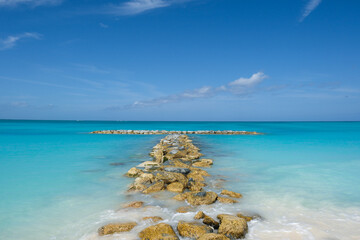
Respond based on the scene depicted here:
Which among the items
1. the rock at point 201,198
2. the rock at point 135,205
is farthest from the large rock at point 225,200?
the rock at point 135,205

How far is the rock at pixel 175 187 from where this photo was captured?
697cm

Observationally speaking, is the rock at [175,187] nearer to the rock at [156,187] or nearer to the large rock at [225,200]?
the rock at [156,187]

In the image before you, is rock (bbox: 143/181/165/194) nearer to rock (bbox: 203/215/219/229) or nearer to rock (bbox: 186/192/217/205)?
rock (bbox: 186/192/217/205)

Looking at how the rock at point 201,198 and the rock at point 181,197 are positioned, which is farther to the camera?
the rock at point 181,197

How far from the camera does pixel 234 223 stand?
4375 millimetres

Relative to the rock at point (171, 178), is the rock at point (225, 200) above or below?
below

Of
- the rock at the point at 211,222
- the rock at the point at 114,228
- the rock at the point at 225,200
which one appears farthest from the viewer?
the rock at the point at 225,200

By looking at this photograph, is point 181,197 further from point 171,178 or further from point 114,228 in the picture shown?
point 114,228

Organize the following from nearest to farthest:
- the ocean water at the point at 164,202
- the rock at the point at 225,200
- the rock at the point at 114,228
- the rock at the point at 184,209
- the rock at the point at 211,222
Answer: the rock at the point at 114,228 → the rock at the point at 211,222 → the ocean water at the point at 164,202 → the rock at the point at 184,209 → the rock at the point at 225,200

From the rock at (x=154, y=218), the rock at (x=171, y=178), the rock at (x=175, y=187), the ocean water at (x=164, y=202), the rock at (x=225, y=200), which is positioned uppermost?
the rock at (x=171, y=178)

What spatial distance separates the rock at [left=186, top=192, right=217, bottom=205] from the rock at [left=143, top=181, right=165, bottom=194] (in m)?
1.21

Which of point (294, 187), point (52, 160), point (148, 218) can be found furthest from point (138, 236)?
point (52, 160)

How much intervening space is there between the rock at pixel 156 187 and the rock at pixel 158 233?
2.58 metres

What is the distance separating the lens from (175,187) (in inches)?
278
